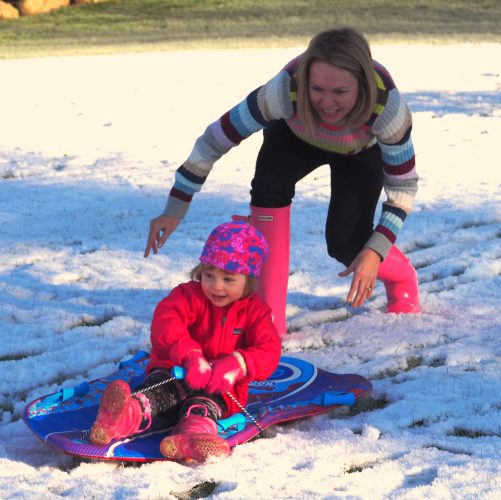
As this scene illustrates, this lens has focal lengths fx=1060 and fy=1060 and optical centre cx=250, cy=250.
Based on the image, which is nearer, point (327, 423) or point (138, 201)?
point (327, 423)

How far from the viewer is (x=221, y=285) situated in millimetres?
3725

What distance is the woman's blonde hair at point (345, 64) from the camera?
3.79 metres

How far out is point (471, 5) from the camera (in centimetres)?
1906

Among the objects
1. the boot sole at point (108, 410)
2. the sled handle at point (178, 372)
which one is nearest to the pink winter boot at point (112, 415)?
the boot sole at point (108, 410)

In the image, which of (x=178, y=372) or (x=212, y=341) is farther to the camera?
(x=212, y=341)

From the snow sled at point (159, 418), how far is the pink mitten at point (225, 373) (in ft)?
0.39

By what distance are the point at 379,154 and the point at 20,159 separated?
4852mm

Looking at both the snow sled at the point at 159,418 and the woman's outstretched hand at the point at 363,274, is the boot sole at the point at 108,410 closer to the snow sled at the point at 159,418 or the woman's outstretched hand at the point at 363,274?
the snow sled at the point at 159,418

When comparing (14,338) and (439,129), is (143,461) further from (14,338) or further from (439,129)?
(439,129)

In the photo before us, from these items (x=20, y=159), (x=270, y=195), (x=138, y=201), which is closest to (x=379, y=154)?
(x=270, y=195)

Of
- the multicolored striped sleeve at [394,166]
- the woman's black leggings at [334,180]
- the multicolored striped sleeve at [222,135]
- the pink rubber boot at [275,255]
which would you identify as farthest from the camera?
the pink rubber boot at [275,255]

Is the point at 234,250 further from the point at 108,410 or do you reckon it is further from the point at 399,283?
the point at 399,283

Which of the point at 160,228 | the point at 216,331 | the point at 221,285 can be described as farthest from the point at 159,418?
the point at 160,228

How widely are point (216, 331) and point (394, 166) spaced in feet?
3.34
